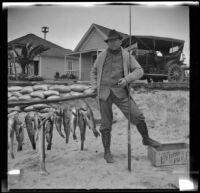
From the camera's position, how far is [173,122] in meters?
4.11

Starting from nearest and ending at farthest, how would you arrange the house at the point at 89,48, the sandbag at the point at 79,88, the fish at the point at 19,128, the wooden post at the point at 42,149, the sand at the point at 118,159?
the sand at the point at 118,159
the wooden post at the point at 42,149
the fish at the point at 19,128
the house at the point at 89,48
the sandbag at the point at 79,88

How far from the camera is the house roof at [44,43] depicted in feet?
13.4

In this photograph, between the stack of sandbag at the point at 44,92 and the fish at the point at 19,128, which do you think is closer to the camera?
the fish at the point at 19,128

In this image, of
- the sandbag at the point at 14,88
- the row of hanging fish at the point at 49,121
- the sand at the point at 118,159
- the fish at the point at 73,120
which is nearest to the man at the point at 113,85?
the sand at the point at 118,159

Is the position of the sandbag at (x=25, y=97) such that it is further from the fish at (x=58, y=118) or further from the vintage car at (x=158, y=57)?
the vintage car at (x=158, y=57)

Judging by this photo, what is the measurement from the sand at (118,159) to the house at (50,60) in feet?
2.48

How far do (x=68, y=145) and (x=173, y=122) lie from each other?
5.96ft

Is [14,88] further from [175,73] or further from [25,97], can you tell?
[175,73]

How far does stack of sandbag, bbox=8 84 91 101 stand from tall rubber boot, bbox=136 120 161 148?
40.7 inches

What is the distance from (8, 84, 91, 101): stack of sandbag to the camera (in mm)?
4008
